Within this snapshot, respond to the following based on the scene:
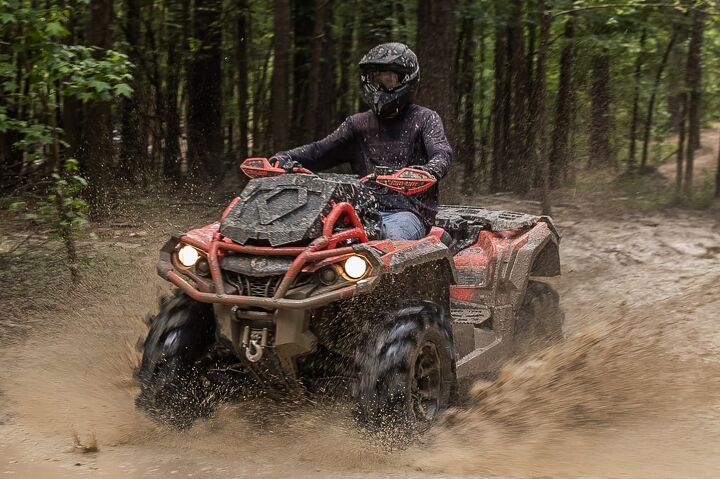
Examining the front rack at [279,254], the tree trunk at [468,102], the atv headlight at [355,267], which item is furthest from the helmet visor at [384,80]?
the tree trunk at [468,102]

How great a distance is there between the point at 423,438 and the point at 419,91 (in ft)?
21.4

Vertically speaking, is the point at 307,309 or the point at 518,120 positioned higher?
the point at 307,309

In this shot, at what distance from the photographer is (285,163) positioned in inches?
238

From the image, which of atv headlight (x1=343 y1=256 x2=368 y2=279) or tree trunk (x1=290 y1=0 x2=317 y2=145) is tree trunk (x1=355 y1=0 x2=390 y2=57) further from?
atv headlight (x1=343 y1=256 x2=368 y2=279)

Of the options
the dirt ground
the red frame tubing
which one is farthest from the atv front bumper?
the dirt ground

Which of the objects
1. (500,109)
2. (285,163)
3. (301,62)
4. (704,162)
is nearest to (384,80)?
(285,163)

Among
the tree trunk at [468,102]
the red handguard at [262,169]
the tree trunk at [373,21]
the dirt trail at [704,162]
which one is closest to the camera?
the red handguard at [262,169]

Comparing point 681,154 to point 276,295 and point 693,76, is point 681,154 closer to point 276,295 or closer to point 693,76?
point 693,76

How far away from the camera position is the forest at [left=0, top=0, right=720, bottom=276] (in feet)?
35.0

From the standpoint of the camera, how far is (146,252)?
9.08 meters

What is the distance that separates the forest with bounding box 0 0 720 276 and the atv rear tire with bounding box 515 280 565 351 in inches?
157

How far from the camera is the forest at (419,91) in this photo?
10.7 meters

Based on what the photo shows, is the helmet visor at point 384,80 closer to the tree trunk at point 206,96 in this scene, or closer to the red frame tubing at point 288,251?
the red frame tubing at point 288,251

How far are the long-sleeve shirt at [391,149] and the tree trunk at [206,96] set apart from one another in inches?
310
